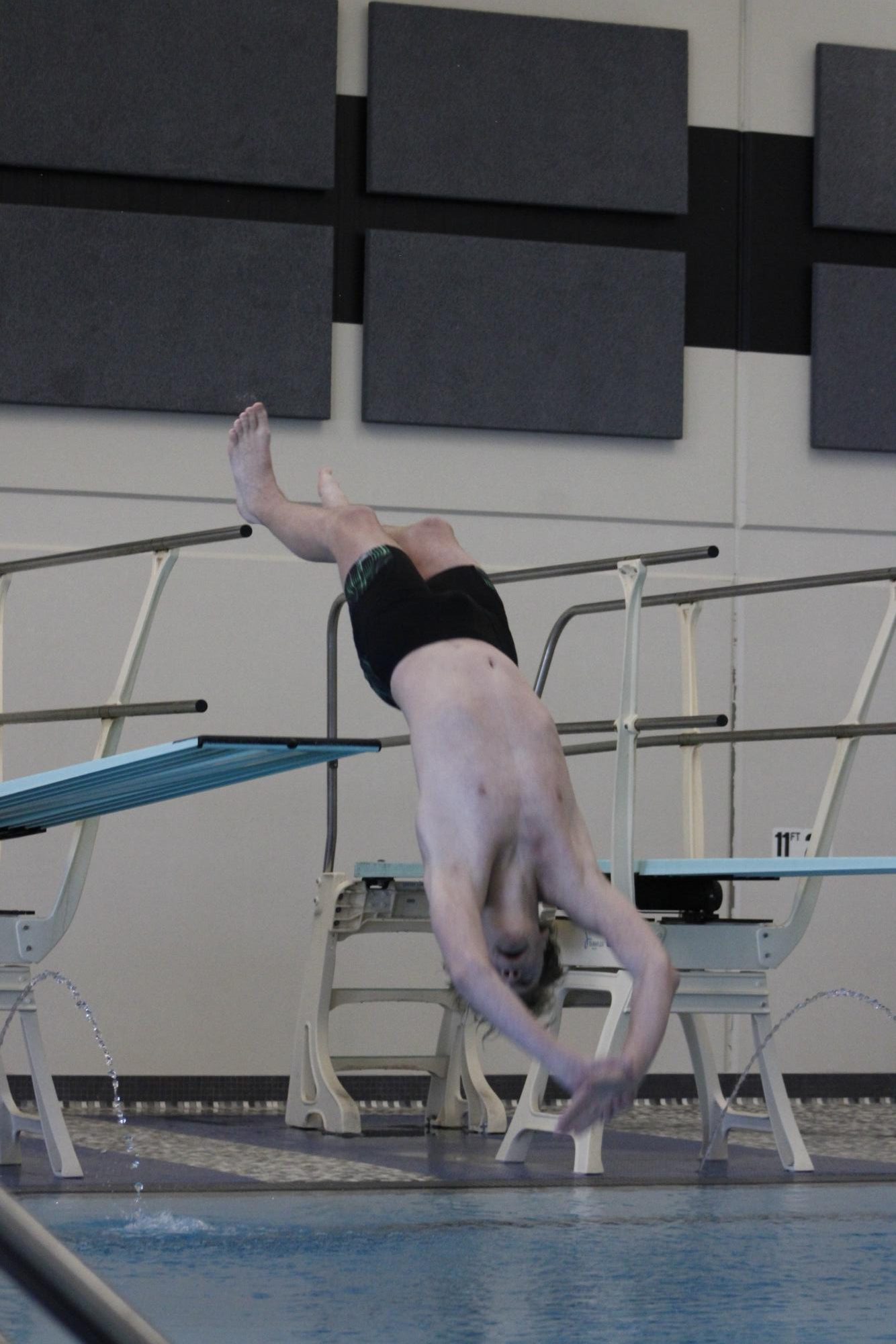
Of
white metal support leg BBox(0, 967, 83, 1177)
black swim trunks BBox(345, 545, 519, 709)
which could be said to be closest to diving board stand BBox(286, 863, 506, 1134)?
white metal support leg BBox(0, 967, 83, 1177)

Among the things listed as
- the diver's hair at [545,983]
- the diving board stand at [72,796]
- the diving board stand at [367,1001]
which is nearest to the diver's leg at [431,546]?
the diving board stand at [72,796]

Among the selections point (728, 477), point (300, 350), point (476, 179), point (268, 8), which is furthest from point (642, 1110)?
→ point (268, 8)

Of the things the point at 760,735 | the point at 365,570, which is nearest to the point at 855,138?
the point at 760,735

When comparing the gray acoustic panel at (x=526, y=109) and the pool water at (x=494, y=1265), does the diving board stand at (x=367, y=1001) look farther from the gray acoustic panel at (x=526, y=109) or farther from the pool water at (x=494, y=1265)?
the gray acoustic panel at (x=526, y=109)

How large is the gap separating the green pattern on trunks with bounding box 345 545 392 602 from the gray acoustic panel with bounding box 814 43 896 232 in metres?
3.62

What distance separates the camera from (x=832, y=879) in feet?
20.5

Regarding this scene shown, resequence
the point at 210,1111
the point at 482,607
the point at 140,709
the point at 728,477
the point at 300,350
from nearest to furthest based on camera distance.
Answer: the point at 482,607 < the point at 140,709 < the point at 210,1111 < the point at 300,350 < the point at 728,477

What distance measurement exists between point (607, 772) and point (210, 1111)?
1696 mm

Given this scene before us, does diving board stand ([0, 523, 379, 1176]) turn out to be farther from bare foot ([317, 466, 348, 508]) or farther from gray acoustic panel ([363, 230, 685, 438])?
gray acoustic panel ([363, 230, 685, 438])

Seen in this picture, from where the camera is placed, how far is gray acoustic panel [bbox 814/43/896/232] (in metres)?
6.43

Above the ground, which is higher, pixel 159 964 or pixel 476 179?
pixel 476 179

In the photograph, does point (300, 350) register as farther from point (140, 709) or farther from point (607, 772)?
point (140, 709)

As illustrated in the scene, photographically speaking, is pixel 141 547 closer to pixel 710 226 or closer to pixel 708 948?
pixel 708 948

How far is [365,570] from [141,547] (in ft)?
2.55
